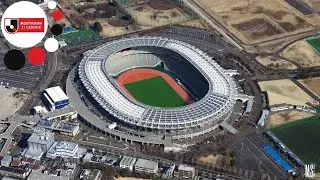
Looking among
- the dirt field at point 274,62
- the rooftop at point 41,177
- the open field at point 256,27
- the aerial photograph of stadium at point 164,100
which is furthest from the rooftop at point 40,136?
the open field at point 256,27

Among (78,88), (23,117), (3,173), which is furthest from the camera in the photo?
(78,88)

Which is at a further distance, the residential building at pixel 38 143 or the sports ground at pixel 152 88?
the sports ground at pixel 152 88

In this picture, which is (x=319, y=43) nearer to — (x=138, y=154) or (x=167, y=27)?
(x=167, y=27)

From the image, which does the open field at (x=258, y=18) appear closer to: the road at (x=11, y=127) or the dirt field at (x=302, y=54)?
the dirt field at (x=302, y=54)

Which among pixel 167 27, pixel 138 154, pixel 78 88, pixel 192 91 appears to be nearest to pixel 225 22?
pixel 167 27

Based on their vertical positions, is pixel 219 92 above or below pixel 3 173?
above

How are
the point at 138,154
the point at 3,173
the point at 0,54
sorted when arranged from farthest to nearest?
the point at 0,54
the point at 138,154
the point at 3,173

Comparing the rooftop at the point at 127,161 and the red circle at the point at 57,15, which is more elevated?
the red circle at the point at 57,15

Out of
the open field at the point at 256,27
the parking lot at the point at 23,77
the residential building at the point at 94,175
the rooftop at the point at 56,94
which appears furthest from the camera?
the open field at the point at 256,27
